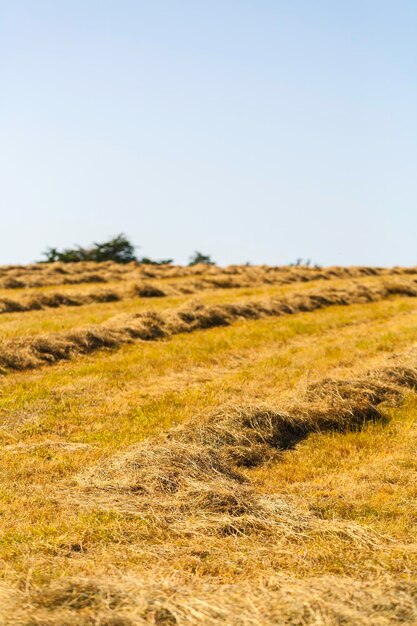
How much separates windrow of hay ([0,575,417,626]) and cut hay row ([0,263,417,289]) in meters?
22.3

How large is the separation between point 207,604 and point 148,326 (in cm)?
1245

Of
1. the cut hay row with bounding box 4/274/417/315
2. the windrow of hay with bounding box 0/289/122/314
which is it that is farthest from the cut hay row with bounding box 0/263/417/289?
the windrow of hay with bounding box 0/289/122/314

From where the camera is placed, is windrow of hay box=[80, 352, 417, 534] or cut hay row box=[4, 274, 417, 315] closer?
windrow of hay box=[80, 352, 417, 534]

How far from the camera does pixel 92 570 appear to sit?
495 centimetres

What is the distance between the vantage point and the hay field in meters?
4.36

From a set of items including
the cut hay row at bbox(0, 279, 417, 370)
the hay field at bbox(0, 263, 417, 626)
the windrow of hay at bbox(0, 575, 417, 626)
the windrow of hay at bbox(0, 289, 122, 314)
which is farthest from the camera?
the windrow of hay at bbox(0, 289, 122, 314)

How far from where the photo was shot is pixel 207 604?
13.9ft

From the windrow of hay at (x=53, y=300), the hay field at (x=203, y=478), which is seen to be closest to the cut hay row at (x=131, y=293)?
the windrow of hay at (x=53, y=300)

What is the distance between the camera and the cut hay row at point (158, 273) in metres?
27.8

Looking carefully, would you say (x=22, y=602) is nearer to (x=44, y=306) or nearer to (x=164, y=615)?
(x=164, y=615)

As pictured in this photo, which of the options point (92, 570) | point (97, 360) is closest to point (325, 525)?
point (92, 570)

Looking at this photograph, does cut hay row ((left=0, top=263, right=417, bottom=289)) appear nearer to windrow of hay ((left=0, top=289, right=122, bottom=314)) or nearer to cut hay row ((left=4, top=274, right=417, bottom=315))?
cut hay row ((left=4, top=274, right=417, bottom=315))

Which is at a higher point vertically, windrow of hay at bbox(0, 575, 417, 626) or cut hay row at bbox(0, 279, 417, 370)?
cut hay row at bbox(0, 279, 417, 370)

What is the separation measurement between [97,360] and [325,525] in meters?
8.52
